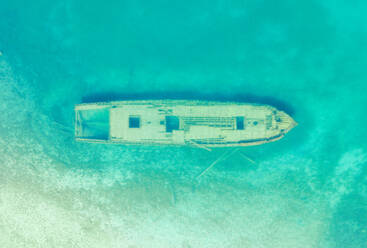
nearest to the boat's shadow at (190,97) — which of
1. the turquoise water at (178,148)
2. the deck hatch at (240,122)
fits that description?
the turquoise water at (178,148)

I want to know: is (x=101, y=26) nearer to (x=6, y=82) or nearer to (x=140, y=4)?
(x=140, y=4)

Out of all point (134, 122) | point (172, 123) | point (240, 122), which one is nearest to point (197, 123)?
point (172, 123)

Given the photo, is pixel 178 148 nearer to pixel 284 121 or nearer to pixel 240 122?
pixel 240 122

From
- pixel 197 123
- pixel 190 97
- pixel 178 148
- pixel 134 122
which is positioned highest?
pixel 190 97

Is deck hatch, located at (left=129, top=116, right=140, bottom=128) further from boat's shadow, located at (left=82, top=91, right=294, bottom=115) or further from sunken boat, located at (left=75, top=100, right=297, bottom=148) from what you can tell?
boat's shadow, located at (left=82, top=91, right=294, bottom=115)

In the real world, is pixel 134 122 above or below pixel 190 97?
below

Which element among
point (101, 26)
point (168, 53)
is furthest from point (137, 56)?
point (101, 26)

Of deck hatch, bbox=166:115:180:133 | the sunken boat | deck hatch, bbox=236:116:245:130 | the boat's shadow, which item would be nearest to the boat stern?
the sunken boat
